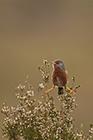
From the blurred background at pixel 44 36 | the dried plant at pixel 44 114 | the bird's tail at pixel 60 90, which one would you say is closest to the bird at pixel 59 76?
the bird's tail at pixel 60 90

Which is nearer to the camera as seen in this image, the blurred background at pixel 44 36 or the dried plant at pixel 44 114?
the dried plant at pixel 44 114

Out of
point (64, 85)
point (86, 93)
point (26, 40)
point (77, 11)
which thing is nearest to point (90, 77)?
point (86, 93)

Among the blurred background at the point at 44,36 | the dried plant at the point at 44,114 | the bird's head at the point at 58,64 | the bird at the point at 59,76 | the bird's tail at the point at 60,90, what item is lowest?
the dried plant at the point at 44,114

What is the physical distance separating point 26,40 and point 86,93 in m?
22.8

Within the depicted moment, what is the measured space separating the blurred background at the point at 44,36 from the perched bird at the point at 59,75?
1543 inches

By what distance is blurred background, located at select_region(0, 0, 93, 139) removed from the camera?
185ft

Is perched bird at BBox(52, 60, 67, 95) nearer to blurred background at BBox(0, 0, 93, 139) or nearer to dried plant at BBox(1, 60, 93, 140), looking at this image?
dried plant at BBox(1, 60, 93, 140)

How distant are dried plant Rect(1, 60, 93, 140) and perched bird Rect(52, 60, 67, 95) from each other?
0.17 metres

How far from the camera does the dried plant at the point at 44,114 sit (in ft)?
38.7

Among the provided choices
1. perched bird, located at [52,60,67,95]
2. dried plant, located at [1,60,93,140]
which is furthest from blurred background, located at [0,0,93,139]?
dried plant, located at [1,60,93,140]

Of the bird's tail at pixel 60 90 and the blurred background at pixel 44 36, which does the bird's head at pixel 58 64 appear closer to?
the bird's tail at pixel 60 90

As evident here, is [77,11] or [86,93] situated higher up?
[77,11]

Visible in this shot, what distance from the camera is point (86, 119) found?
133ft

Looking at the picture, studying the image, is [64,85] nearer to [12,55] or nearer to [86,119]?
[86,119]
